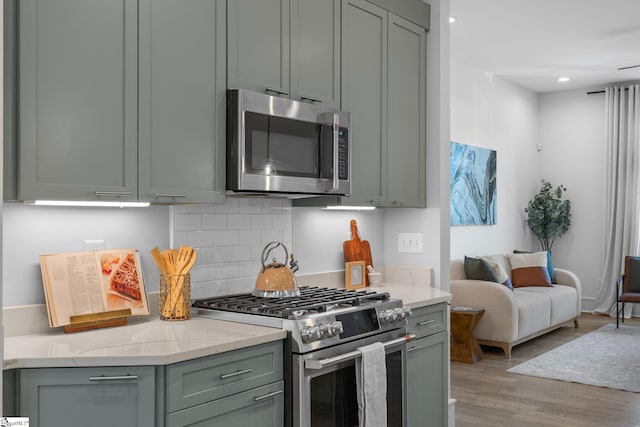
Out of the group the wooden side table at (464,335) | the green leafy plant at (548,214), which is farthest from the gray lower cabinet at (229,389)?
the green leafy plant at (548,214)

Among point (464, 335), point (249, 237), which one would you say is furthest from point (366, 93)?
point (464, 335)

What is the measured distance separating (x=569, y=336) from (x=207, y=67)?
5383 millimetres

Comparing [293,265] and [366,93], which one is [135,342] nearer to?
[293,265]

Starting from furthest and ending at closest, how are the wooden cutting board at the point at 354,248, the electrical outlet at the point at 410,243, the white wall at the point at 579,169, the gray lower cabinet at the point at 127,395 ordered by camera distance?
the white wall at the point at 579,169 → the electrical outlet at the point at 410,243 → the wooden cutting board at the point at 354,248 → the gray lower cabinet at the point at 127,395

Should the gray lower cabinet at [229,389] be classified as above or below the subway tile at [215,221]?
below

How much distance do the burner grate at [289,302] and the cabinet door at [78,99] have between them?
66 cm

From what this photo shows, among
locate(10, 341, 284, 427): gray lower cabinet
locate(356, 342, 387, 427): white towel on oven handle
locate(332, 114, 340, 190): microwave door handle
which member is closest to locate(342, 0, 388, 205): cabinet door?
locate(332, 114, 340, 190): microwave door handle

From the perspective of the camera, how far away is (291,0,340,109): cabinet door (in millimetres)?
2928

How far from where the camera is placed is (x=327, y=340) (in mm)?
2461

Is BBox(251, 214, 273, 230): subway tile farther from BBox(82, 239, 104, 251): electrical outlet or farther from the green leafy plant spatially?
the green leafy plant

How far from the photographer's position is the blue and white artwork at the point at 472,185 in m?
6.46

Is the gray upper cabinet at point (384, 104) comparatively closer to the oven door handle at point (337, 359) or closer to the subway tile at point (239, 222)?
the subway tile at point (239, 222)

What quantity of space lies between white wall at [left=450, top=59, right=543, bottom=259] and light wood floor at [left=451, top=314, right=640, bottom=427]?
1.74 m

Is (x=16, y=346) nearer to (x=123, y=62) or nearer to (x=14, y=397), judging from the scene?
(x=14, y=397)
